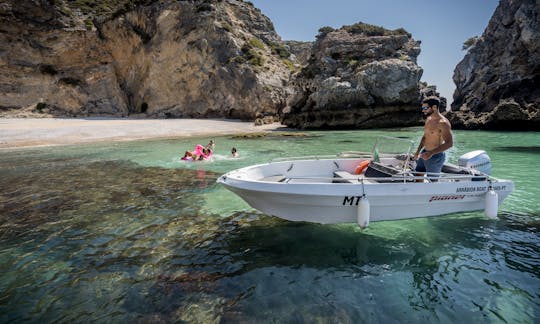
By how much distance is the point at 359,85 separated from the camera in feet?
131

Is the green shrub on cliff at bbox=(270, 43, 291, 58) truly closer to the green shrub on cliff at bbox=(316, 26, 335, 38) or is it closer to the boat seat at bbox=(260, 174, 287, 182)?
the green shrub on cliff at bbox=(316, 26, 335, 38)

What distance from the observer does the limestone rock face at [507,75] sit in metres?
34.0

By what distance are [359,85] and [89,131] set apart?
106 feet

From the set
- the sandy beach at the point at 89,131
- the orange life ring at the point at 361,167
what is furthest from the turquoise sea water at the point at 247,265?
the sandy beach at the point at 89,131

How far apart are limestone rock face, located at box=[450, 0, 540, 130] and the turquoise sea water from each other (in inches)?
1229

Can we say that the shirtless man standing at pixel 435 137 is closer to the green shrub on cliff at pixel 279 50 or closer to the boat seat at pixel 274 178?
the boat seat at pixel 274 178

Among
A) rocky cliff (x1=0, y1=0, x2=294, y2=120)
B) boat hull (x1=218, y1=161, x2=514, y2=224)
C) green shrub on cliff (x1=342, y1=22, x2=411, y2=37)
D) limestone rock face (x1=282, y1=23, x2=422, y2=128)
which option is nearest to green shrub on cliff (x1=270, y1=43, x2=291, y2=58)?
rocky cliff (x1=0, y1=0, x2=294, y2=120)

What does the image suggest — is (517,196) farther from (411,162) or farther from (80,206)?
(80,206)

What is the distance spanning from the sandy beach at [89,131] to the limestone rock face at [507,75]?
28454 millimetres

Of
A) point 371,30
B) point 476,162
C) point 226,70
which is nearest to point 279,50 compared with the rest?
point 226,70

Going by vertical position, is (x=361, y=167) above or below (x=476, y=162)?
below

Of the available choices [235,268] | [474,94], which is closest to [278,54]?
[474,94]

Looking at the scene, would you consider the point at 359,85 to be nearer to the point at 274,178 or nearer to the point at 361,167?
the point at 361,167

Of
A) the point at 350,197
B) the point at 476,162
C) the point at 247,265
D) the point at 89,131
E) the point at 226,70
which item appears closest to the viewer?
the point at 247,265
